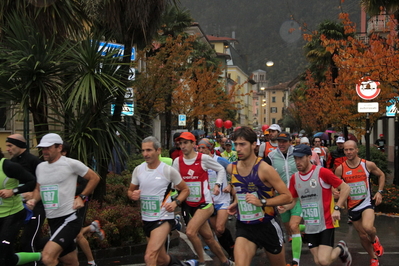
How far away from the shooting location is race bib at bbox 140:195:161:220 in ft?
19.5

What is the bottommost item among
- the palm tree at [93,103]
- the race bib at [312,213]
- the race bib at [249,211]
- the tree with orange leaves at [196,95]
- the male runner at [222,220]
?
the male runner at [222,220]

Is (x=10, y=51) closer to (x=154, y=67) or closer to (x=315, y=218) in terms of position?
(x=315, y=218)

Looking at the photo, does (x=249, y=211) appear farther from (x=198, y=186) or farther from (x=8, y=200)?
(x=8, y=200)

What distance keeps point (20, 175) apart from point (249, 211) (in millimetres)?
2672

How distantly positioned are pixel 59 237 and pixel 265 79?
17191cm

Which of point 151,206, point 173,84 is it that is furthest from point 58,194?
point 173,84

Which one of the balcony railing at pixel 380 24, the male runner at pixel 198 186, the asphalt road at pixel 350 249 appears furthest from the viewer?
the balcony railing at pixel 380 24

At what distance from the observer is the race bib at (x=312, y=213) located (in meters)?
6.07

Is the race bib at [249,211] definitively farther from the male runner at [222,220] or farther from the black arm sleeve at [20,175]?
the black arm sleeve at [20,175]

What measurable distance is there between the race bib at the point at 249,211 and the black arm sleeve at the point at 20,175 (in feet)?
8.02

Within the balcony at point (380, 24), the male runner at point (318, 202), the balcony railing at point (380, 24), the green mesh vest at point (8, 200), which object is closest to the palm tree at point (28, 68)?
the green mesh vest at point (8, 200)

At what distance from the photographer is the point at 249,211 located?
17.7 feet

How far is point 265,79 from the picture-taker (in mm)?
174750

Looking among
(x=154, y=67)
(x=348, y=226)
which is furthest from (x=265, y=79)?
(x=348, y=226)
